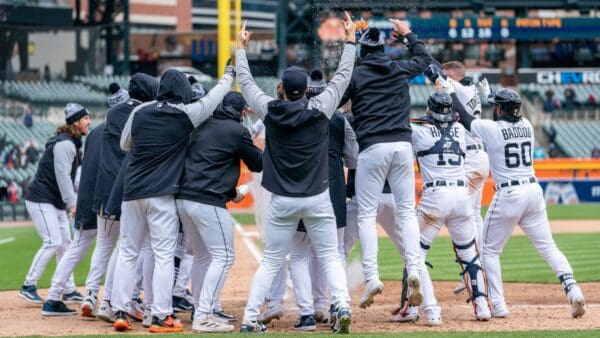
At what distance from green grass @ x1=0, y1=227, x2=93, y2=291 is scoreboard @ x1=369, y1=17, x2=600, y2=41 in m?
17.5

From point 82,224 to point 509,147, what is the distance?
400cm

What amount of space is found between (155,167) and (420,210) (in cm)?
236

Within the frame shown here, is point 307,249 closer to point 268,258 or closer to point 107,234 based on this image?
point 268,258

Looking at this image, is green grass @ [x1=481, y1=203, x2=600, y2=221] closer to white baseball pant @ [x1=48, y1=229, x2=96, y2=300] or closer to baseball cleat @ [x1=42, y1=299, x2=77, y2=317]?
white baseball pant @ [x1=48, y1=229, x2=96, y2=300]

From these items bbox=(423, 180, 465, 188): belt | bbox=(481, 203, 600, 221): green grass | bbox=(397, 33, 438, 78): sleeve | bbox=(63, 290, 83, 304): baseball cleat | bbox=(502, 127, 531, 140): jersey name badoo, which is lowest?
bbox=(481, 203, 600, 221): green grass

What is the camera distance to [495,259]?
384 inches

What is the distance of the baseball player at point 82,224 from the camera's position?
33.6ft

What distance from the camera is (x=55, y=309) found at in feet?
33.6

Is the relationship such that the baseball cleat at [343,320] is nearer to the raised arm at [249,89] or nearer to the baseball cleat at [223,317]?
the baseball cleat at [223,317]

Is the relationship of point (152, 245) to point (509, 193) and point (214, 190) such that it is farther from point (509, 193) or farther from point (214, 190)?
point (509, 193)

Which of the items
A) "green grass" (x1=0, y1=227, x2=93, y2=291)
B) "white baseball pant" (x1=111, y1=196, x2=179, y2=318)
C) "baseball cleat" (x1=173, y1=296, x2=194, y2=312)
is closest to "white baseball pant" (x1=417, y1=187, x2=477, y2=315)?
"white baseball pant" (x1=111, y1=196, x2=179, y2=318)

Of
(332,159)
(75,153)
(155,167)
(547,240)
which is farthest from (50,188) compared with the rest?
(547,240)

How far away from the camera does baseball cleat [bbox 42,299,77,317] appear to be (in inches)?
403

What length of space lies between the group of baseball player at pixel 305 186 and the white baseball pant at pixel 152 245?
0.01m
